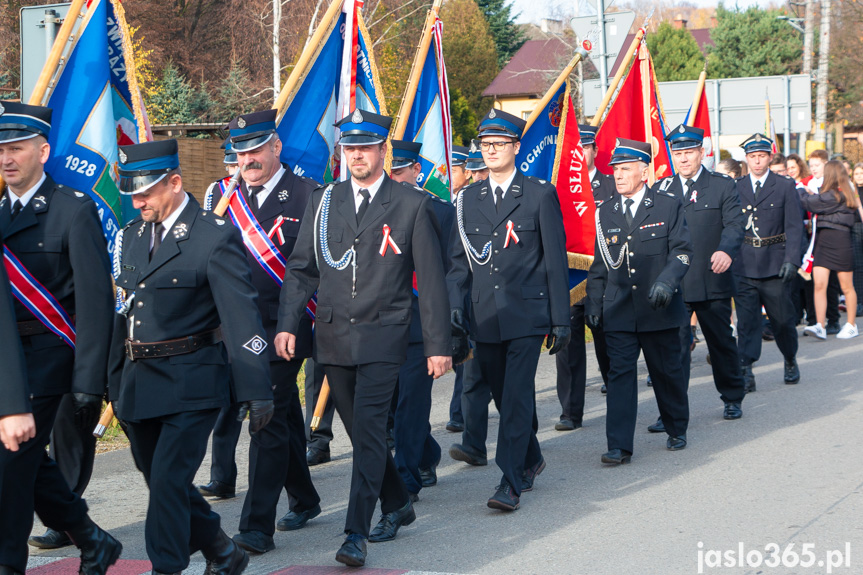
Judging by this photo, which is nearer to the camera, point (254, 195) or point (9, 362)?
point (9, 362)

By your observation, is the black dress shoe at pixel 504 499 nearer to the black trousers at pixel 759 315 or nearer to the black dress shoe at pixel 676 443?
the black dress shoe at pixel 676 443

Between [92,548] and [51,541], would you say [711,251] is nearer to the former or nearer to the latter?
[51,541]

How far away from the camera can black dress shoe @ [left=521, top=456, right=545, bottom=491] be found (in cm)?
648

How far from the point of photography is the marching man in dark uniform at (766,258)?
10.2 meters

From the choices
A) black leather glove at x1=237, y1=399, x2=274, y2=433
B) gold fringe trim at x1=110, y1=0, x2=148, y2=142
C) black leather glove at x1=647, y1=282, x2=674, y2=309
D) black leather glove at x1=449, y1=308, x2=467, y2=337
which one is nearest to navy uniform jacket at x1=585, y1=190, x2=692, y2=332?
black leather glove at x1=647, y1=282, x2=674, y2=309

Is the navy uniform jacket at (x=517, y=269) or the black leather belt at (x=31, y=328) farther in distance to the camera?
the navy uniform jacket at (x=517, y=269)

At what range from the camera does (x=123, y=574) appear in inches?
201

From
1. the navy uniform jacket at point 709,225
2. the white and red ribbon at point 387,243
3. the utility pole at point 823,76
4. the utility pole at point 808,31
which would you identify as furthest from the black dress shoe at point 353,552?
the utility pole at point 808,31

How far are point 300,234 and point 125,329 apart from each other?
4.08 feet

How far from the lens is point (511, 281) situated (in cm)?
640

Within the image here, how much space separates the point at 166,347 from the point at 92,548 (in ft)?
3.53

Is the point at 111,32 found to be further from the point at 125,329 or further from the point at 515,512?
the point at 515,512

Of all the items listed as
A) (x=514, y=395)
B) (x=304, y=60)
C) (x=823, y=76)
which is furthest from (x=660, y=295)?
(x=823, y=76)

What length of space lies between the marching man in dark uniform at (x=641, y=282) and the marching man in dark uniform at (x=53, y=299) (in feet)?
12.2
